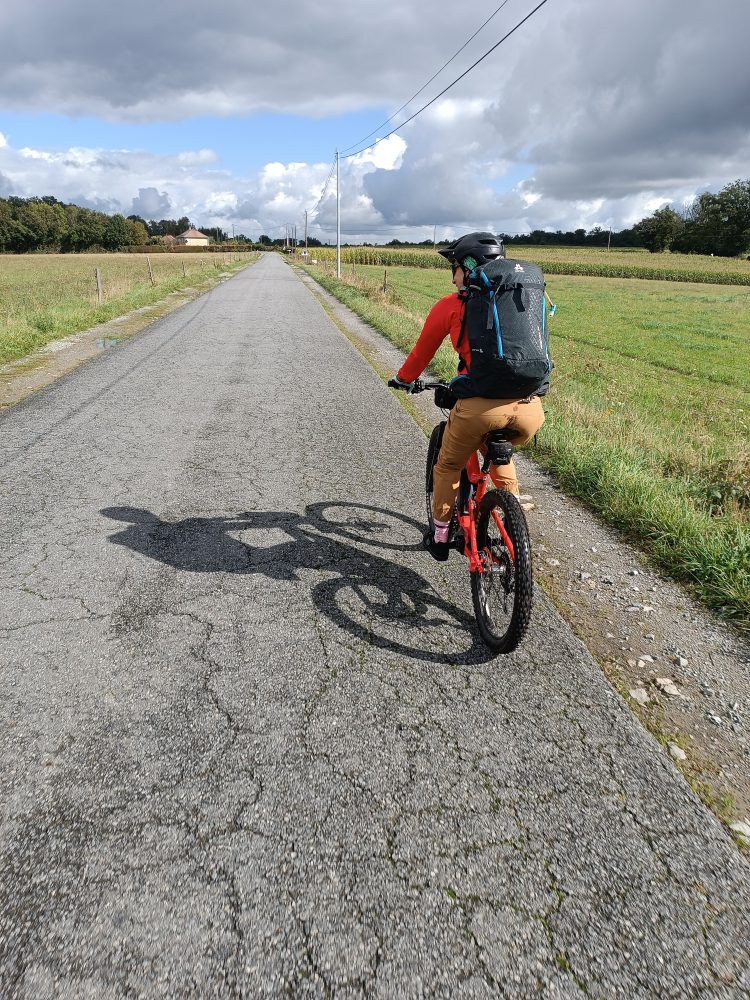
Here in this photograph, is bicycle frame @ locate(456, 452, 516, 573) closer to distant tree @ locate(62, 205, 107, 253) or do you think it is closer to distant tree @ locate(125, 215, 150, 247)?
distant tree @ locate(62, 205, 107, 253)

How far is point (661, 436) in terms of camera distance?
6.71 m

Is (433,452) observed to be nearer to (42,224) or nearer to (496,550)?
(496,550)

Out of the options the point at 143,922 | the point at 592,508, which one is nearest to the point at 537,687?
the point at 143,922

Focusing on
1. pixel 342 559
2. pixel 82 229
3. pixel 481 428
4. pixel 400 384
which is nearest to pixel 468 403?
pixel 481 428

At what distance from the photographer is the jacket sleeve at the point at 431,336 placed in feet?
9.68

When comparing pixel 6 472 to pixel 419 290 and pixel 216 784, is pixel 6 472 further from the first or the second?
pixel 419 290

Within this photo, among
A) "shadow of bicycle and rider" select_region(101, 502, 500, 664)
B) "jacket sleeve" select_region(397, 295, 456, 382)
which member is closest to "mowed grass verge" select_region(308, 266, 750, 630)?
"shadow of bicycle and rider" select_region(101, 502, 500, 664)

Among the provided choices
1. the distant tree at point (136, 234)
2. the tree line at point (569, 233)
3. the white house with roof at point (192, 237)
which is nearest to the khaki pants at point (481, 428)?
the tree line at point (569, 233)

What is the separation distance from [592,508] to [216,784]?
3.79 meters

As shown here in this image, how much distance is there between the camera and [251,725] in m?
2.46

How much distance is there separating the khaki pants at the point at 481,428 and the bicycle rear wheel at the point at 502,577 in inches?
10.5

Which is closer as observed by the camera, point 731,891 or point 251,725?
point 731,891

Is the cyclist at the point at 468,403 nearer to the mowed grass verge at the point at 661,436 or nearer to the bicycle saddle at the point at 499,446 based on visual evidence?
the bicycle saddle at the point at 499,446

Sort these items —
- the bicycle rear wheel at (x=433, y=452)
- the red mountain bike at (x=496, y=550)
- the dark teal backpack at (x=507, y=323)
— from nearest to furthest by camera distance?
the dark teal backpack at (x=507, y=323) < the red mountain bike at (x=496, y=550) < the bicycle rear wheel at (x=433, y=452)
